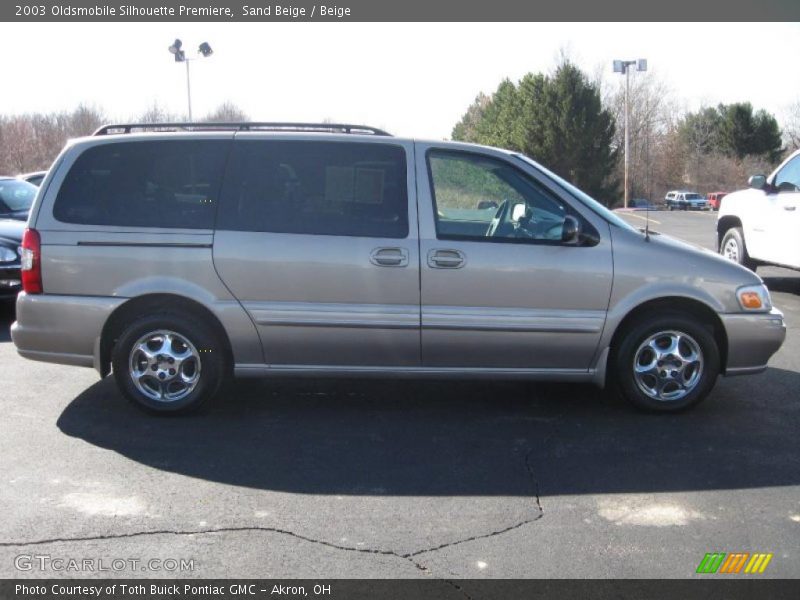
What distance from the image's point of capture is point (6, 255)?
9461mm

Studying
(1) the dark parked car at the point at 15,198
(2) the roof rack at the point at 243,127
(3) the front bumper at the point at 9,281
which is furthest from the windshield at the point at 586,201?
(1) the dark parked car at the point at 15,198

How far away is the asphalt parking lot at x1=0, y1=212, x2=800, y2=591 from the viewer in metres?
3.87

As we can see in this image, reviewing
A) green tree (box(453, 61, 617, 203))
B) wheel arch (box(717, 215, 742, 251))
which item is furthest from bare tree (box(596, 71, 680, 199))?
wheel arch (box(717, 215, 742, 251))

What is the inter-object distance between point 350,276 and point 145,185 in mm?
1498

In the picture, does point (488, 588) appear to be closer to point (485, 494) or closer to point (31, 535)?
point (485, 494)

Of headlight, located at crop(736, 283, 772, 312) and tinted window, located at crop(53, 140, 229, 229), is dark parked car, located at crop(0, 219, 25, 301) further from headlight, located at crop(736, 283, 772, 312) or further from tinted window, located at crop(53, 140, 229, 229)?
headlight, located at crop(736, 283, 772, 312)

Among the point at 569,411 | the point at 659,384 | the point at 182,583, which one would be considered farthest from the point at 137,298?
the point at 659,384

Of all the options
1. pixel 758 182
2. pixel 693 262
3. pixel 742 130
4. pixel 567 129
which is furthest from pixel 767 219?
pixel 742 130

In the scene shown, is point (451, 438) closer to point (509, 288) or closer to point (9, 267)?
point (509, 288)

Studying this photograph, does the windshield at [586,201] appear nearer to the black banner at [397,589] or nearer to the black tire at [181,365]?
the black tire at [181,365]

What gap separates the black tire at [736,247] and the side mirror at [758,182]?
886mm

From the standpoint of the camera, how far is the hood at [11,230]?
967 centimetres

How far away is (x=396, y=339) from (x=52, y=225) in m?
2.35

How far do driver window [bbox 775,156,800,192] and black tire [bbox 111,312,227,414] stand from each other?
24.9ft
